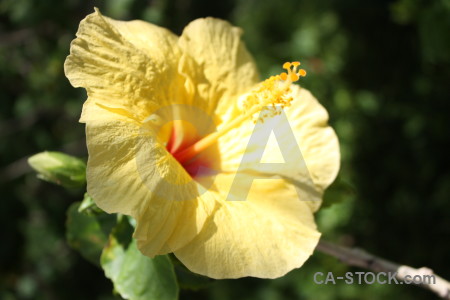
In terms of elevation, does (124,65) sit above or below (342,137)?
above

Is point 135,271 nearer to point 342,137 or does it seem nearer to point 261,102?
point 261,102

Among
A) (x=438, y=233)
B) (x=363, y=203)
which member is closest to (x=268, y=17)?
(x=363, y=203)

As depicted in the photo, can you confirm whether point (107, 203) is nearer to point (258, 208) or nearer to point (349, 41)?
point (258, 208)

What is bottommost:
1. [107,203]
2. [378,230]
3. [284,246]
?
[378,230]

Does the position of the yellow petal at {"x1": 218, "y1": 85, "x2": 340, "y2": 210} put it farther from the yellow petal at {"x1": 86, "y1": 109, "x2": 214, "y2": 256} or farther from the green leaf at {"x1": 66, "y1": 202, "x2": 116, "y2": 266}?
the green leaf at {"x1": 66, "y1": 202, "x2": 116, "y2": 266}

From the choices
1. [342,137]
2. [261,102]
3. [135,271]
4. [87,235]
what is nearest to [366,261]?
[261,102]

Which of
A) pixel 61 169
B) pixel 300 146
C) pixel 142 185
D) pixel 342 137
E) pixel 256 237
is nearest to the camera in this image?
pixel 142 185

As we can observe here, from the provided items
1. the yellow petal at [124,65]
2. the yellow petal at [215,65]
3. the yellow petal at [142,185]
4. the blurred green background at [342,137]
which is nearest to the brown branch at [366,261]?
the yellow petal at [142,185]
